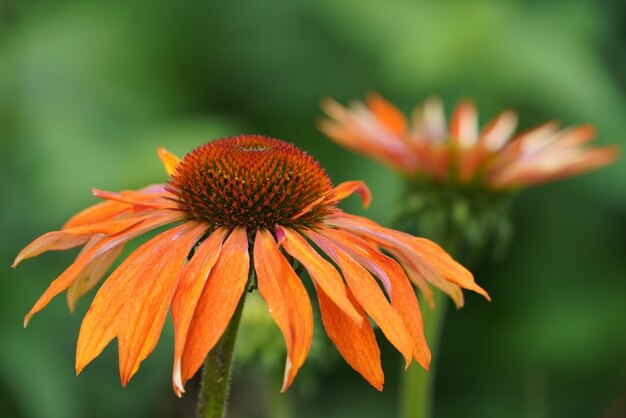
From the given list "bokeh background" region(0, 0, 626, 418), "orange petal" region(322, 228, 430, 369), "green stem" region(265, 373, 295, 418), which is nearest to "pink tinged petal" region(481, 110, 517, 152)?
"bokeh background" region(0, 0, 626, 418)

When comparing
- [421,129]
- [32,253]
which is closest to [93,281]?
[32,253]

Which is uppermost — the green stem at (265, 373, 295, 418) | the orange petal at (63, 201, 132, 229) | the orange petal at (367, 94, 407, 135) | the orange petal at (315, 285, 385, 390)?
the orange petal at (367, 94, 407, 135)

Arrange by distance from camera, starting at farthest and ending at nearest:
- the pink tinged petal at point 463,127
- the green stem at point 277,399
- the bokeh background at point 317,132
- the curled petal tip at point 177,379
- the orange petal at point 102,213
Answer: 1. the bokeh background at point 317,132
2. the pink tinged petal at point 463,127
3. the green stem at point 277,399
4. the orange petal at point 102,213
5. the curled petal tip at point 177,379

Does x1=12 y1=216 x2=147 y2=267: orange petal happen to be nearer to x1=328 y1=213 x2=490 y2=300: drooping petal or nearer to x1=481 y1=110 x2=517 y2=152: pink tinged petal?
x1=328 y1=213 x2=490 y2=300: drooping petal

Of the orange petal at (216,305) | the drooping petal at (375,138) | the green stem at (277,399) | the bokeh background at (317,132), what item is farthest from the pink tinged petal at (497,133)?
the orange petal at (216,305)

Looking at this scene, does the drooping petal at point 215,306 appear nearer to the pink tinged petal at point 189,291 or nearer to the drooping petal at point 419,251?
the pink tinged petal at point 189,291

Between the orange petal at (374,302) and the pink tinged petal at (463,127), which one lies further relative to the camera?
the pink tinged petal at (463,127)

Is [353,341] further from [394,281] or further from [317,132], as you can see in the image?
[317,132]
